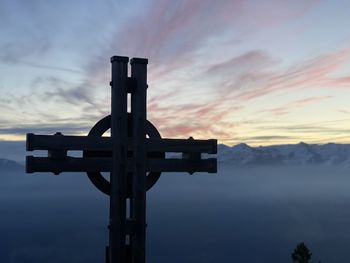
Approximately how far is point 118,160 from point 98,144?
1.14 feet

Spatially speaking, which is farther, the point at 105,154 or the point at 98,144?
the point at 105,154

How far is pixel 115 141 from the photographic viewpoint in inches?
240

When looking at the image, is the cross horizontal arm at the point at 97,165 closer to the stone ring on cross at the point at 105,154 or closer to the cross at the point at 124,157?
the cross at the point at 124,157

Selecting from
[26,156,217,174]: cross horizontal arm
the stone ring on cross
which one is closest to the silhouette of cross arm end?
the stone ring on cross

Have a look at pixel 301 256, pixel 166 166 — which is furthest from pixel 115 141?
pixel 301 256

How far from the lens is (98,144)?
606cm

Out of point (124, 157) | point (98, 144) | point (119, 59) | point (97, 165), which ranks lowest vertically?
point (97, 165)

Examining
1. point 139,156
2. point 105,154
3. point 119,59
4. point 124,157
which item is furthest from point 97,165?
point 119,59

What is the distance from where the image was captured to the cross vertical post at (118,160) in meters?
6.07

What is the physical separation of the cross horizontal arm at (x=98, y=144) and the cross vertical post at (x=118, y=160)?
138mm

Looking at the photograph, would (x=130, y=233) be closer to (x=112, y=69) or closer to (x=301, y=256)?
(x=112, y=69)

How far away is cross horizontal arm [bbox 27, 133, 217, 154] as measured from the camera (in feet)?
18.7

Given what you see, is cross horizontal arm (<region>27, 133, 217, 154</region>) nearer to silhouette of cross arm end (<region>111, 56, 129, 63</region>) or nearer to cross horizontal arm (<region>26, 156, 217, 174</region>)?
cross horizontal arm (<region>26, 156, 217, 174</region>)

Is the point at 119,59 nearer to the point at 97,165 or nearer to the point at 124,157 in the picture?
the point at 124,157
